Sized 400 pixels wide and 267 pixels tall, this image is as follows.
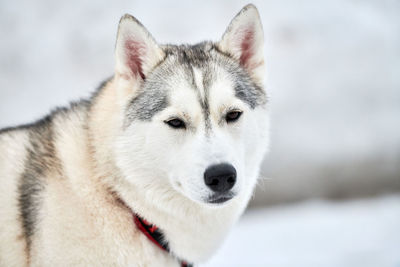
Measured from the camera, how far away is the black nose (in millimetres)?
2129

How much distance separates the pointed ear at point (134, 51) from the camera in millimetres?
2395

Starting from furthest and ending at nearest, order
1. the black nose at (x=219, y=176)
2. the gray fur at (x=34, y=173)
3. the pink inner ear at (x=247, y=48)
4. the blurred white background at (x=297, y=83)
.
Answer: the blurred white background at (x=297, y=83) < the pink inner ear at (x=247, y=48) < the gray fur at (x=34, y=173) < the black nose at (x=219, y=176)

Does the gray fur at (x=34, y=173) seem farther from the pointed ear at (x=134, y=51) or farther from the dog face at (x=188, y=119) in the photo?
the pointed ear at (x=134, y=51)

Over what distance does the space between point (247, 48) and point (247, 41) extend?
56mm

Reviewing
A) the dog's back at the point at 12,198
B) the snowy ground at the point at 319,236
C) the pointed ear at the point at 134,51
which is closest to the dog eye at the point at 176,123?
the pointed ear at the point at 134,51

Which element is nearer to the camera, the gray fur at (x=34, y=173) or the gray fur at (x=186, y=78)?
the gray fur at (x=34, y=173)

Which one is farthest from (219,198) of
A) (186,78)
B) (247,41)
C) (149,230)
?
(247,41)

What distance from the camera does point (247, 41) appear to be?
2.81 metres

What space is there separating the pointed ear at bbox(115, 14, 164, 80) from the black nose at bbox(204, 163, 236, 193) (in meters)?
0.91

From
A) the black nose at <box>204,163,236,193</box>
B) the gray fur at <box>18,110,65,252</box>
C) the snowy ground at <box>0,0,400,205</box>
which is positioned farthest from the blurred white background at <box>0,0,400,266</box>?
the gray fur at <box>18,110,65,252</box>

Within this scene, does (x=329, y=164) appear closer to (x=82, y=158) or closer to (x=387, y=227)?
(x=387, y=227)

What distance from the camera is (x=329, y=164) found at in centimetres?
606

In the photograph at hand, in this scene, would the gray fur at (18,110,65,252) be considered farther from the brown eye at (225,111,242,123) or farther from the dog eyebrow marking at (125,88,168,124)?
the brown eye at (225,111,242,123)

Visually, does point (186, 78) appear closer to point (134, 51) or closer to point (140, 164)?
point (134, 51)
